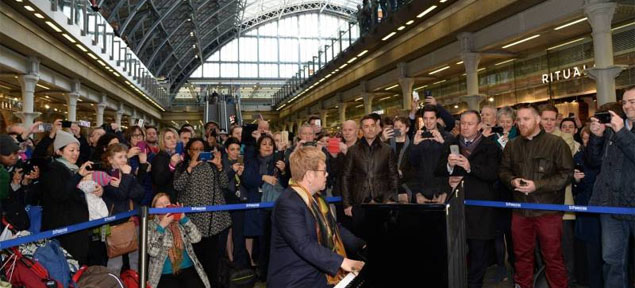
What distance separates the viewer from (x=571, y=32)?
13156 millimetres

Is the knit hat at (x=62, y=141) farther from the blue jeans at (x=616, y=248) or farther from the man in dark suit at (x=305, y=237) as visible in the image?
the blue jeans at (x=616, y=248)

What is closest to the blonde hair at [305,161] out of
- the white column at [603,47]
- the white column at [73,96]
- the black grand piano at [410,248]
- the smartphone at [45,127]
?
the black grand piano at [410,248]

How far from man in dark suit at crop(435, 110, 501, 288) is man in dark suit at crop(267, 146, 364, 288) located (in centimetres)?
201

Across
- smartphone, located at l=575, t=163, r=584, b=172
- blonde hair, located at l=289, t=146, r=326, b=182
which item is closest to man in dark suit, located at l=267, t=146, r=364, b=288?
blonde hair, located at l=289, t=146, r=326, b=182

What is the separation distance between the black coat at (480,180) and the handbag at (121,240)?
11.6 feet

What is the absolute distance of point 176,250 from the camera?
4.81 meters

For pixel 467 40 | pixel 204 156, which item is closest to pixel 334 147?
pixel 204 156

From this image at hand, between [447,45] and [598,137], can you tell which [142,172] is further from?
[447,45]

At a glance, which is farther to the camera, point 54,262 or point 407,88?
point 407,88

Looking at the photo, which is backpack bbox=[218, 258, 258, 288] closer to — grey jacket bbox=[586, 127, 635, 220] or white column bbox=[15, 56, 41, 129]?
grey jacket bbox=[586, 127, 635, 220]

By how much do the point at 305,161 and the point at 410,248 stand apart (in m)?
0.94

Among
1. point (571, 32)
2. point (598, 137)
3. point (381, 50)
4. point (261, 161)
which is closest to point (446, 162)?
point (598, 137)

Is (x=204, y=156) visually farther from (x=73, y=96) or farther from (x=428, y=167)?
(x=73, y=96)

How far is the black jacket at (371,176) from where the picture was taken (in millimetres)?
5375
